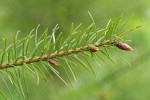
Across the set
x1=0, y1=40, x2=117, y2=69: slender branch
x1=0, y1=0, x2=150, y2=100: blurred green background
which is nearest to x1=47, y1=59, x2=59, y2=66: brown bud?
x1=0, y1=40, x2=117, y2=69: slender branch

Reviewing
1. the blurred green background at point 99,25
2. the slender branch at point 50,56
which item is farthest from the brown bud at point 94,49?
the blurred green background at point 99,25

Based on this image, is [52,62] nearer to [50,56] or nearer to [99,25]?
[50,56]

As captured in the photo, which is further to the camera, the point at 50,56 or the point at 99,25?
the point at 99,25

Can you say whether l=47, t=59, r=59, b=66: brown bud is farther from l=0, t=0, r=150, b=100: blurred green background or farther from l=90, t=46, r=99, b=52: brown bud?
l=0, t=0, r=150, b=100: blurred green background

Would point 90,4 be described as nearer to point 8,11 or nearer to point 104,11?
point 104,11

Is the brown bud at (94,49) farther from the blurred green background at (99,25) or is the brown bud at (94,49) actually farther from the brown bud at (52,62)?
the blurred green background at (99,25)

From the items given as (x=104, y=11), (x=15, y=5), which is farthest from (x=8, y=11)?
(x=104, y=11)

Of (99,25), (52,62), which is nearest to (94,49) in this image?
(52,62)

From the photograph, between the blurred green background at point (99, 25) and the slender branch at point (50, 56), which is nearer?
the slender branch at point (50, 56)

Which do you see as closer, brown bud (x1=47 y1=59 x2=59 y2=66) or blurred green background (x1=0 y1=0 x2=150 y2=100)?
brown bud (x1=47 y1=59 x2=59 y2=66)
